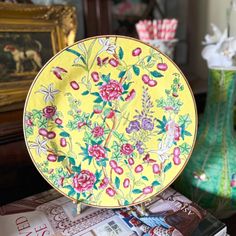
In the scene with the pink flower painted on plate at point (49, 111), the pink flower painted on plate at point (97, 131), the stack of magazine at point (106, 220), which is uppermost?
the pink flower painted on plate at point (49, 111)

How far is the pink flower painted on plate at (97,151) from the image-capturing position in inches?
20.0

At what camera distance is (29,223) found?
475 millimetres

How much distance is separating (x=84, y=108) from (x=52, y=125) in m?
0.08

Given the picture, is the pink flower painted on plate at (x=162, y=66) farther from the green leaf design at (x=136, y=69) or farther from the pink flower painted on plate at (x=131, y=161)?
the pink flower painted on plate at (x=131, y=161)

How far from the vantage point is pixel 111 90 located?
0.50 m

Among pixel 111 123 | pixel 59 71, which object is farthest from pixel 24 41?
pixel 111 123

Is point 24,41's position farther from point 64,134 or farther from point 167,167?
point 167,167

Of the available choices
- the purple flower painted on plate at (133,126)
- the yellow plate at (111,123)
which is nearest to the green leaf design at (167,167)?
the yellow plate at (111,123)

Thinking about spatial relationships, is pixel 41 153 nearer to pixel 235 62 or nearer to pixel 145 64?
pixel 145 64

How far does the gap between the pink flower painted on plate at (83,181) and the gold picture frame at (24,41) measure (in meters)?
0.25

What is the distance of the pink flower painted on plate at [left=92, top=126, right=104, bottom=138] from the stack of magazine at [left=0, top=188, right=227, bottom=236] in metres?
0.17

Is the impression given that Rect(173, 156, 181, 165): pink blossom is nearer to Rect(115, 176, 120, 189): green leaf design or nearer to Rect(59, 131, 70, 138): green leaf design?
Rect(115, 176, 120, 189): green leaf design

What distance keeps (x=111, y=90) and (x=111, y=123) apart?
0.07 m

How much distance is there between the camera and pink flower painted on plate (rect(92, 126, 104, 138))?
506 mm
